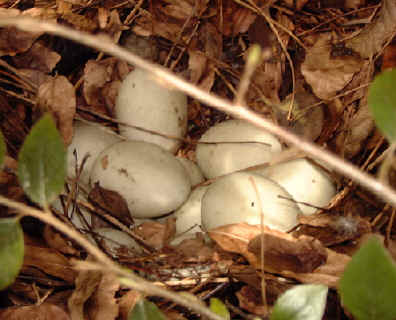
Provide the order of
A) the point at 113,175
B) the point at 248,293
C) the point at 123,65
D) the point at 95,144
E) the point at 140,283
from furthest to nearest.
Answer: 1. the point at 123,65
2. the point at 95,144
3. the point at 113,175
4. the point at 248,293
5. the point at 140,283

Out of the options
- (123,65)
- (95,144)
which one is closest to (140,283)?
(95,144)

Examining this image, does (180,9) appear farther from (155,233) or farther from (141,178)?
(155,233)

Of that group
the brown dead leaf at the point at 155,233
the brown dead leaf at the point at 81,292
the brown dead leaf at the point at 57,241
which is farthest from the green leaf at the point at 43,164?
the brown dead leaf at the point at 155,233

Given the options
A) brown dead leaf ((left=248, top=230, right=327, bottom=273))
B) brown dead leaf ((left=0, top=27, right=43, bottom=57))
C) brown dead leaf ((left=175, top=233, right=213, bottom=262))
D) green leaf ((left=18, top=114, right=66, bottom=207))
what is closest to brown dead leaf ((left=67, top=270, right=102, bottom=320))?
brown dead leaf ((left=175, top=233, right=213, bottom=262))

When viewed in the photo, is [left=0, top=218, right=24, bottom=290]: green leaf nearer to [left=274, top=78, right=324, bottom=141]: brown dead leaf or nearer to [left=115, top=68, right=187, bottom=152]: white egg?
[left=115, top=68, right=187, bottom=152]: white egg

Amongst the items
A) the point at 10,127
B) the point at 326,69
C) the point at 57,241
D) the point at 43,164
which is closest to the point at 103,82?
the point at 10,127

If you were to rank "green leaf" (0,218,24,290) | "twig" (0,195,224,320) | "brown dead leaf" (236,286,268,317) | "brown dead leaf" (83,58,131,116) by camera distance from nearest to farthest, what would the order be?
"twig" (0,195,224,320) < "green leaf" (0,218,24,290) < "brown dead leaf" (236,286,268,317) < "brown dead leaf" (83,58,131,116)

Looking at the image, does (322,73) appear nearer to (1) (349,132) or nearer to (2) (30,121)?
(1) (349,132)

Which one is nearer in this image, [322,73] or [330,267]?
[330,267]
